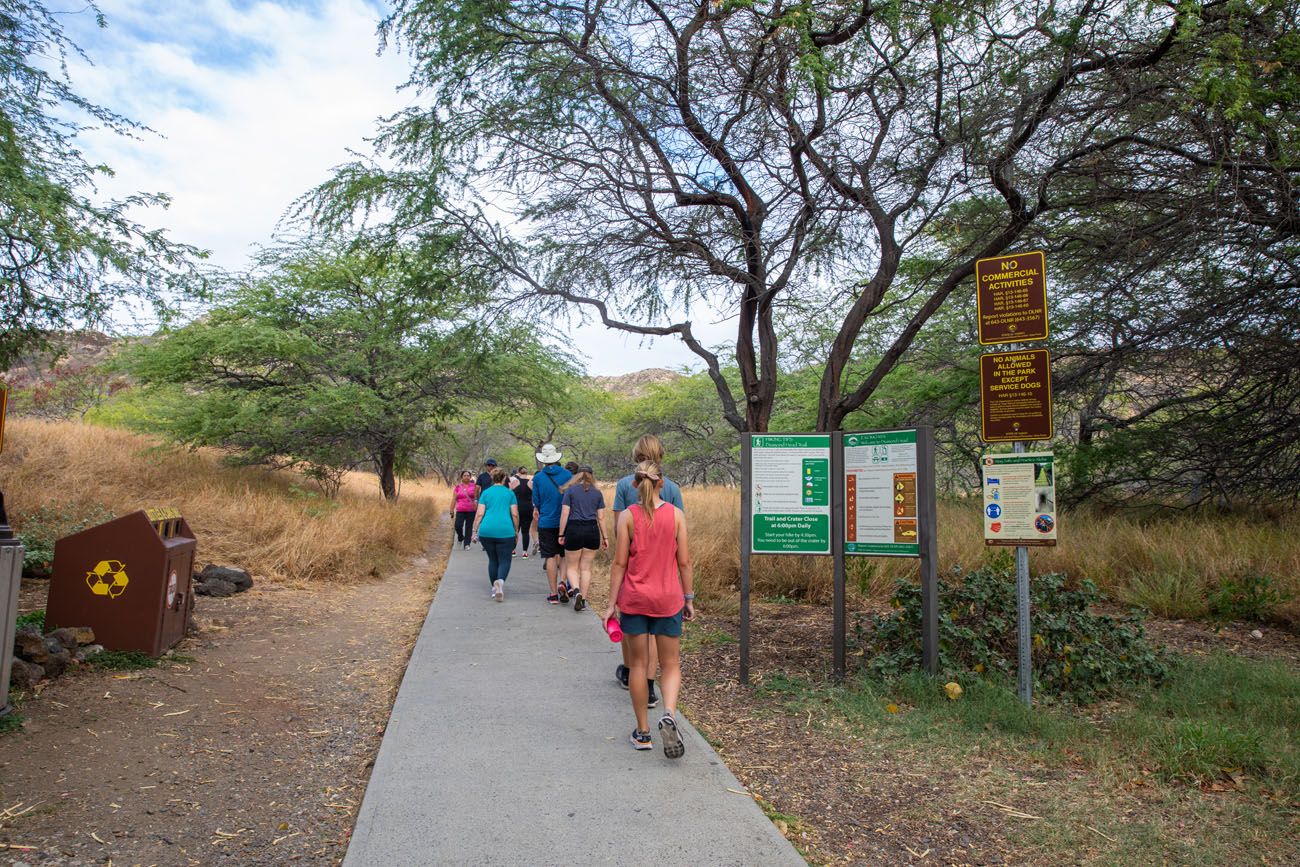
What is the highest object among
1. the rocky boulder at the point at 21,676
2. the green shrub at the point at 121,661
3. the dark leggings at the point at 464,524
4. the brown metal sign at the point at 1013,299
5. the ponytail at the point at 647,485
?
the brown metal sign at the point at 1013,299

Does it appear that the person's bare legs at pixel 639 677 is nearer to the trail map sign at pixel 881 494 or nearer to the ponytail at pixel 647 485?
the ponytail at pixel 647 485

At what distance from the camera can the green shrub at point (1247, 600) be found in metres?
7.86

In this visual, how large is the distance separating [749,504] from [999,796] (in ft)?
8.86

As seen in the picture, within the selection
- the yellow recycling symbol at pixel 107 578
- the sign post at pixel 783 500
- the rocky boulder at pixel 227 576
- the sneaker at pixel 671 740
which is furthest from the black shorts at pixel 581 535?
the sneaker at pixel 671 740

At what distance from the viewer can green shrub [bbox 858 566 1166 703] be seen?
18.8ft

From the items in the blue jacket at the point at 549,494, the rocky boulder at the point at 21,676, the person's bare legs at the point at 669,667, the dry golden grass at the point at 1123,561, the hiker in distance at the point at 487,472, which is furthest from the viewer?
the hiker in distance at the point at 487,472

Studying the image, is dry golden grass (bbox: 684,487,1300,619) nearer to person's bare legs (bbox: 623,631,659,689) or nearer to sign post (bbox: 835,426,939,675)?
sign post (bbox: 835,426,939,675)

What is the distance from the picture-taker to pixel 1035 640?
5891 mm

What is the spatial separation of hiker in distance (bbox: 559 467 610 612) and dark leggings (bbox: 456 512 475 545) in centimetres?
777

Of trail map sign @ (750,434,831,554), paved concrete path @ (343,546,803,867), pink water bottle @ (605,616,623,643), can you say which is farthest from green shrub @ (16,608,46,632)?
trail map sign @ (750,434,831,554)

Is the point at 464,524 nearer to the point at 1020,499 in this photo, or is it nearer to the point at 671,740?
the point at 671,740

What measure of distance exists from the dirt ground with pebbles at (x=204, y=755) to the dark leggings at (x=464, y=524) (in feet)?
28.8

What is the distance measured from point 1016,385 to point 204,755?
542 cm

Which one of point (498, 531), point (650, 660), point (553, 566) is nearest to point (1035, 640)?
point (650, 660)
